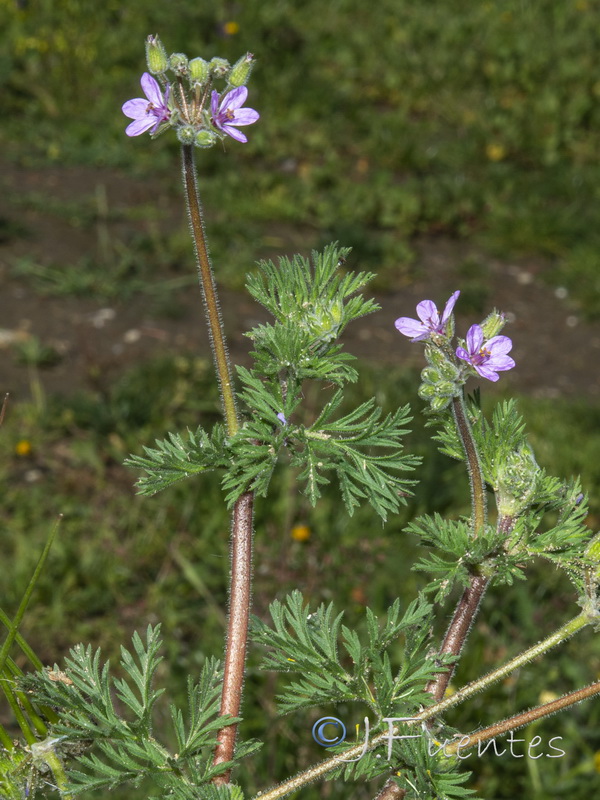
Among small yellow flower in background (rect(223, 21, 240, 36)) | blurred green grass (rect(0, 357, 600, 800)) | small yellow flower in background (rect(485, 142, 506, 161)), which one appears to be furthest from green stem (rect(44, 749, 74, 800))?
small yellow flower in background (rect(223, 21, 240, 36))

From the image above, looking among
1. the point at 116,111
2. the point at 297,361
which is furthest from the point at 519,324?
the point at 297,361

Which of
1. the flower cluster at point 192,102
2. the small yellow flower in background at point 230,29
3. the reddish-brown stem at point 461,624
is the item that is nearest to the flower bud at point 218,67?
the flower cluster at point 192,102

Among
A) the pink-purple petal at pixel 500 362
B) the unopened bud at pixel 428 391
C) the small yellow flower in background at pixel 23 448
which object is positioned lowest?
the unopened bud at pixel 428 391

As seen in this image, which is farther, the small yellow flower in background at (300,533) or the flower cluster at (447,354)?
the small yellow flower in background at (300,533)

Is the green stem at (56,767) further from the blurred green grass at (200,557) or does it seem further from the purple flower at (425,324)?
the blurred green grass at (200,557)

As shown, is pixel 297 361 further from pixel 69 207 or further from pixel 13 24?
pixel 13 24
